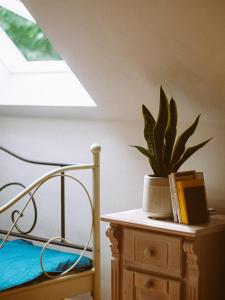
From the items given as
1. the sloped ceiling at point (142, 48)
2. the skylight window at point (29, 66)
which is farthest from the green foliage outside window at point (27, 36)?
the sloped ceiling at point (142, 48)

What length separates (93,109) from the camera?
322 centimetres

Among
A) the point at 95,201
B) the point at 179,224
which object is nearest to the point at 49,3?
the point at 95,201

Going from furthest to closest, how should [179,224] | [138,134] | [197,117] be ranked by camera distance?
[138,134]
[197,117]
[179,224]

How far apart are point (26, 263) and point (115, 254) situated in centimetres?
42

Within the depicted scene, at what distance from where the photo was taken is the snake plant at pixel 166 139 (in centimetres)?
265

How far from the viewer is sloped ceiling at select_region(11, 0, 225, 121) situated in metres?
2.40

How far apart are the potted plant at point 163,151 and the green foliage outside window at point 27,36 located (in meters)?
1.07

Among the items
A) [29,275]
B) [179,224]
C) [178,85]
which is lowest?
[29,275]

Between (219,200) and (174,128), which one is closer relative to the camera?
(174,128)

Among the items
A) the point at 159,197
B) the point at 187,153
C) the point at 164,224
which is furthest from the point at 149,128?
the point at 164,224

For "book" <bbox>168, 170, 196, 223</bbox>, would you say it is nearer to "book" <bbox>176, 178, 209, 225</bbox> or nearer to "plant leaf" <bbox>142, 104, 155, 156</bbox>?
"book" <bbox>176, 178, 209, 225</bbox>

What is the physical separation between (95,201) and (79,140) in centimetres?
71

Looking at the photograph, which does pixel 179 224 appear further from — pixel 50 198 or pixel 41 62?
pixel 41 62

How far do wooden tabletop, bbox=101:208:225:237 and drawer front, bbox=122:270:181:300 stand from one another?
0.22 meters
